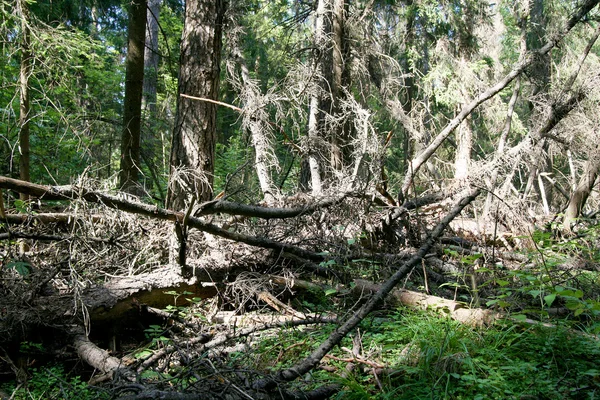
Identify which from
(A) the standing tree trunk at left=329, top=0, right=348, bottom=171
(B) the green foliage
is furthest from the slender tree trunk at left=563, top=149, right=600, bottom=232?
(B) the green foliage

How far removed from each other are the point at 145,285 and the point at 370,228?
8.78 ft

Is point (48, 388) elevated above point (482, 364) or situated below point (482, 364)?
below

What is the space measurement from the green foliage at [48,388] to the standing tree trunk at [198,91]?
8.64 ft

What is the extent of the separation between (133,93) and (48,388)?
4.92 metres

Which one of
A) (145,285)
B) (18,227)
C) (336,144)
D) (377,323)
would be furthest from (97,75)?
(377,323)

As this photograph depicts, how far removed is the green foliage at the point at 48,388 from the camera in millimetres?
2998

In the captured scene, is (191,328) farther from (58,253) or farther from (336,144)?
(336,144)

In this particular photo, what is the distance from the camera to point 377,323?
12.5ft

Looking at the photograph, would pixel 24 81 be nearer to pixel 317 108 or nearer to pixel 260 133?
pixel 260 133

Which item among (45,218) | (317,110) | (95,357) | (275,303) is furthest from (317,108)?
(95,357)

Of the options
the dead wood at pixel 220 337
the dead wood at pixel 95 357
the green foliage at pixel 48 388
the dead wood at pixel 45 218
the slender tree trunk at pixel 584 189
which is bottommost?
the green foliage at pixel 48 388

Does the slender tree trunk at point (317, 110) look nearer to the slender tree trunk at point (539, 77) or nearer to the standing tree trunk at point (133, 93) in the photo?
the standing tree trunk at point (133, 93)

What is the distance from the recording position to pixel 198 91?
5.91 metres

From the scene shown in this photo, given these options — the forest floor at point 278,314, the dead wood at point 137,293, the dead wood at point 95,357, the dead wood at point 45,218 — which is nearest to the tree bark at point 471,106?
the forest floor at point 278,314
